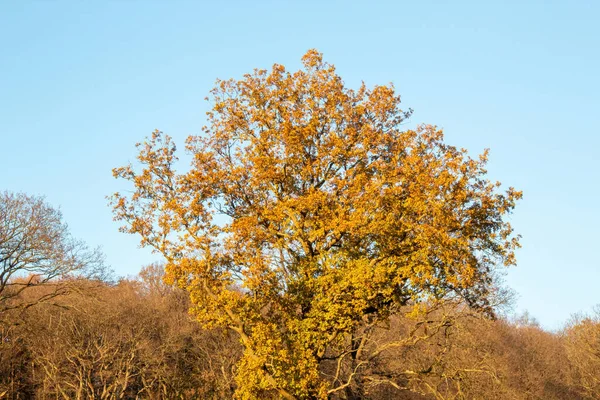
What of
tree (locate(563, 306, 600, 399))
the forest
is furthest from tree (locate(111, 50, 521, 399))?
tree (locate(563, 306, 600, 399))

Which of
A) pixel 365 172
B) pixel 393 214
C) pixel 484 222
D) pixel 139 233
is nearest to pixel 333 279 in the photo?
pixel 393 214

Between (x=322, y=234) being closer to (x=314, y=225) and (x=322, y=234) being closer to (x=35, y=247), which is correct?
(x=314, y=225)

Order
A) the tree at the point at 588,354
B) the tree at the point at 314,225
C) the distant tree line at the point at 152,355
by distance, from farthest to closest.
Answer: the tree at the point at 588,354 < the distant tree line at the point at 152,355 < the tree at the point at 314,225

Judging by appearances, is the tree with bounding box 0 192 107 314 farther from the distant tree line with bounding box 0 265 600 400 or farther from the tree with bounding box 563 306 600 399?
the tree with bounding box 563 306 600 399

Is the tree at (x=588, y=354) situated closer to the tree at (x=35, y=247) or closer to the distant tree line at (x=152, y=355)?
the distant tree line at (x=152, y=355)

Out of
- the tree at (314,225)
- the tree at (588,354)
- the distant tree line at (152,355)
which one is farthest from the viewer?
the tree at (588,354)

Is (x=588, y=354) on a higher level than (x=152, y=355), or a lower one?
lower

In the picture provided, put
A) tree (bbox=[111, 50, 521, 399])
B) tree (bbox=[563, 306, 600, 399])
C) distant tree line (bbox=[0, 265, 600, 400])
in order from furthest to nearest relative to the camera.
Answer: tree (bbox=[563, 306, 600, 399]), distant tree line (bbox=[0, 265, 600, 400]), tree (bbox=[111, 50, 521, 399])

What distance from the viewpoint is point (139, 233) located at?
26281 millimetres

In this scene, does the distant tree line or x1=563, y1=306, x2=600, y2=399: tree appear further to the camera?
x1=563, y1=306, x2=600, y2=399: tree

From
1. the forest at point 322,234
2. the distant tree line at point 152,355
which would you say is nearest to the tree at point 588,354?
the distant tree line at point 152,355

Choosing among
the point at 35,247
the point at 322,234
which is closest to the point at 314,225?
the point at 322,234

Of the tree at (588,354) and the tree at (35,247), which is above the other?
the tree at (35,247)

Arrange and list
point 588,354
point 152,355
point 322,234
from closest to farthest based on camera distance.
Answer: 1. point 322,234
2. point 152,355
3. point 588,354
